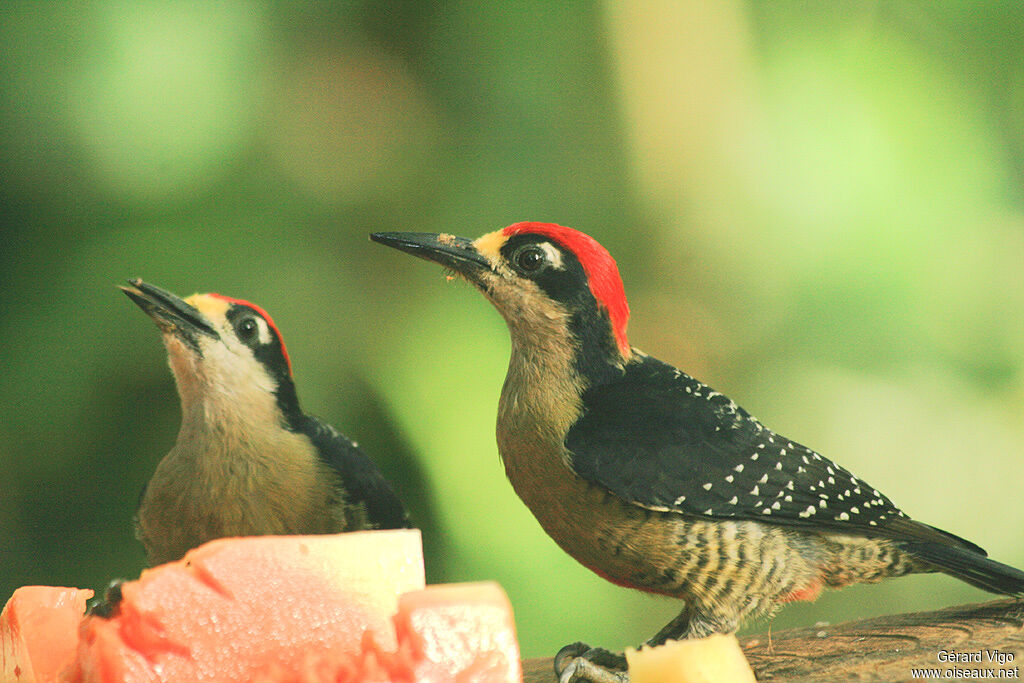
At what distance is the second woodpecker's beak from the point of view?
196 cm

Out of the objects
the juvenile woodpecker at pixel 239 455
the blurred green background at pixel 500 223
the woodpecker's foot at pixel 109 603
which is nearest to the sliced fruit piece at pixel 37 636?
the woodpecker's foot at pixel 109 603

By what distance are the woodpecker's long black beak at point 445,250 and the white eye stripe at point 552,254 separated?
0.34 ft

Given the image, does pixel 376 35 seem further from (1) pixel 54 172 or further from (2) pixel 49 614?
(2) pixel 49 614

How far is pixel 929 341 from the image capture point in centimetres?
311

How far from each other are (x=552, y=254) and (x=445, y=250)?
7.4 inches

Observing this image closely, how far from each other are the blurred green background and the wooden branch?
1.21 m

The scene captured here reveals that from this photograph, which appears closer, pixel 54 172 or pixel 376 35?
pixel 54 172

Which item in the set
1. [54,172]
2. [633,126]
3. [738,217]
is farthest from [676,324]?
[54,172]

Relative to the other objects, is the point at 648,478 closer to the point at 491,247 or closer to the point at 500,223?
the point at 491,247

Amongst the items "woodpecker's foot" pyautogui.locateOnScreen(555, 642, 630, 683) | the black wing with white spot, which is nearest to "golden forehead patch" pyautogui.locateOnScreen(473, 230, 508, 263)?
the black wing with white spot

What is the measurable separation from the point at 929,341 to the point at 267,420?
211cm

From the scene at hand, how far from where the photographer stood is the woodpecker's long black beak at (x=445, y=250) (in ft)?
5.58

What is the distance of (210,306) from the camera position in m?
2.06

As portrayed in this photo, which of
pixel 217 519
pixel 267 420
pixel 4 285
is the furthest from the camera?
pixel 4 285
